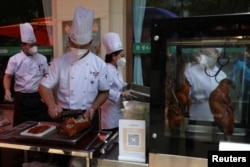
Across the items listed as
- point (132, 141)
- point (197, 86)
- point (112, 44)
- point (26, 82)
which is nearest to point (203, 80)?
point (197, 86)

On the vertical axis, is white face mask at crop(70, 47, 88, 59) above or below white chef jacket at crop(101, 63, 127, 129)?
above

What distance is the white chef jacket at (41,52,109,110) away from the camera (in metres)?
1.43

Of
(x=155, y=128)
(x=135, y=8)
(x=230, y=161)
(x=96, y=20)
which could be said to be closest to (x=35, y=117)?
(x=96, y=20)

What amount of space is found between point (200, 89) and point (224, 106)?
0.30 ft

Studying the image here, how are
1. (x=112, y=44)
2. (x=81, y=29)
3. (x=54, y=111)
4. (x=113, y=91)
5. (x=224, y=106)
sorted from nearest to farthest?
(x=224, y=106) → (x=54, y=111) → (x=81, y=29) → (x=113, y=91) → (x=112, y=44)

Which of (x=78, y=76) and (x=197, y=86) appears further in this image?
(x=78, y=76)

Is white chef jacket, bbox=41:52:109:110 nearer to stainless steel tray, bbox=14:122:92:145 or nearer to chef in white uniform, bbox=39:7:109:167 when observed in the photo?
chef in white uniform, bbox=39:7:109:167

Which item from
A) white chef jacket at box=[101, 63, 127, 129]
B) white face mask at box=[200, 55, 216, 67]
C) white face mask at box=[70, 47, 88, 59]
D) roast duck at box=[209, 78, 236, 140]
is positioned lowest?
white chef jacket at box=[101, 63, 127, 129]

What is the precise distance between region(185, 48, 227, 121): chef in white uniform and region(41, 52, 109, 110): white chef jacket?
0.75 m

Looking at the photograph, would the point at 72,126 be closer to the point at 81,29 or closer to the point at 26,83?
the point at 81,29

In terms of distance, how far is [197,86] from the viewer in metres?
0.83

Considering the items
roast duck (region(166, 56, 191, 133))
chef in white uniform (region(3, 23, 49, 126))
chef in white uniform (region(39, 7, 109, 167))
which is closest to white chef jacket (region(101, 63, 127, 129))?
chef in white uniform (region(39, 7, 109, 167))

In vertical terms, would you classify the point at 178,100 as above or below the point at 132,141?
above

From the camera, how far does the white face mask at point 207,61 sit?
2.66ft
